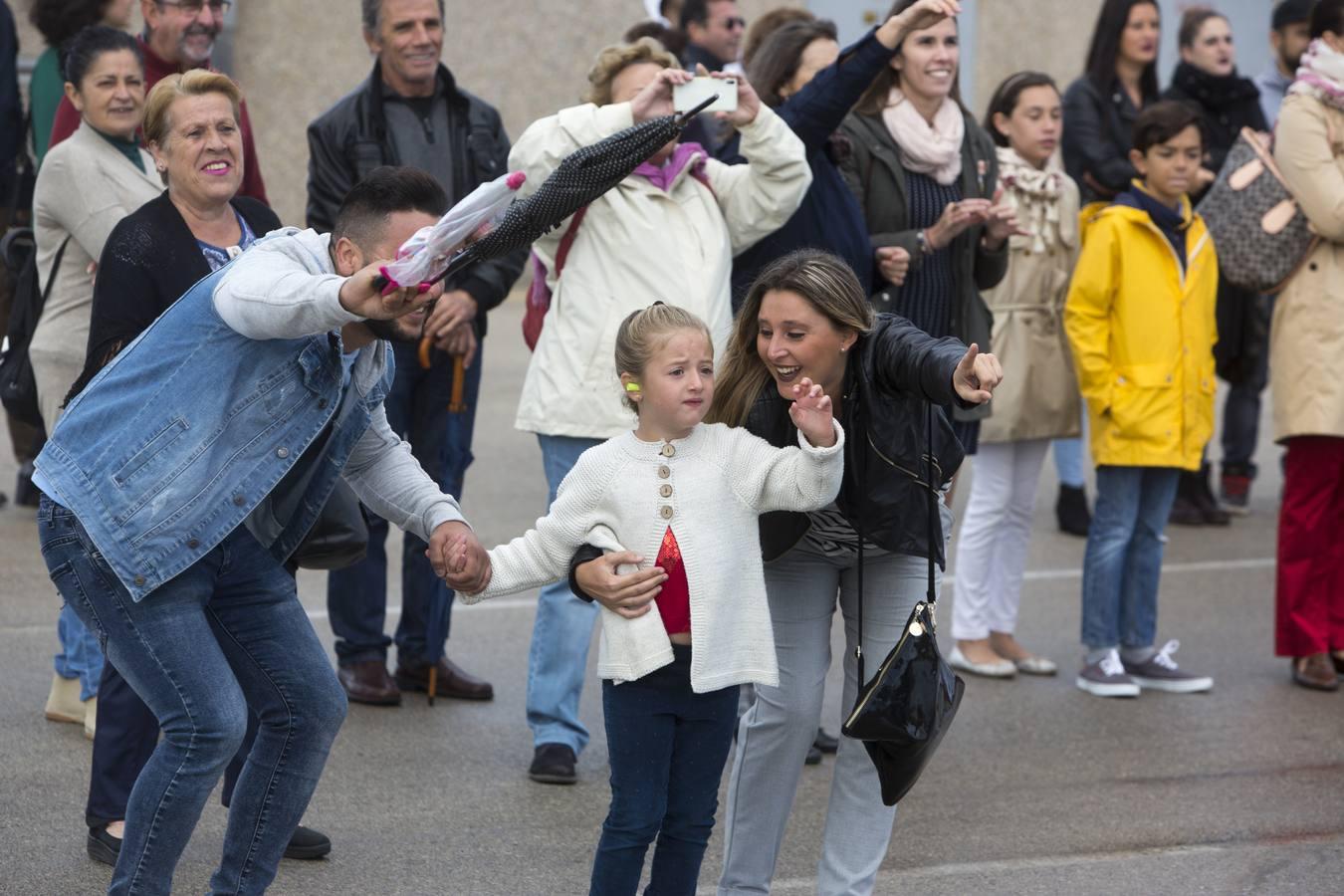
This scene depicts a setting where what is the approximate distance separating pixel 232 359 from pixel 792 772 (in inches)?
58.9

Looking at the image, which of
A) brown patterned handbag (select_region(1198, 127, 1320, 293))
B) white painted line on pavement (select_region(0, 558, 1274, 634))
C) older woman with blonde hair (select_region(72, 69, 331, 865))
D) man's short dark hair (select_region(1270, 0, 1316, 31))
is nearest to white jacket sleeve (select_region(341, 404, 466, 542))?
older woman with blonde hair (select_region(72, 69, 331, 865))

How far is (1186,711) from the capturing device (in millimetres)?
6223

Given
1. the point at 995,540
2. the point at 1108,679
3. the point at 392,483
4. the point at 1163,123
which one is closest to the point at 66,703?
the point at 392,483

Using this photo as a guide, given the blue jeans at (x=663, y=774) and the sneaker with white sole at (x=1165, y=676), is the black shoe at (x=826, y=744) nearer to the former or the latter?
the sneaker with white sole at (x=1165, y=676)

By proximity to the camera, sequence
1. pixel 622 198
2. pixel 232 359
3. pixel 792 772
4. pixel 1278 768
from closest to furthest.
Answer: pixel 232 359 < pixel 792 772 < pixel 622 198 < pixel 1278 768

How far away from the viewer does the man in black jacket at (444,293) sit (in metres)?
5.87

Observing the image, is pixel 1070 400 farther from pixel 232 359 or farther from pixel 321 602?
pixel 232 359

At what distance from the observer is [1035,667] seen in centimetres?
659

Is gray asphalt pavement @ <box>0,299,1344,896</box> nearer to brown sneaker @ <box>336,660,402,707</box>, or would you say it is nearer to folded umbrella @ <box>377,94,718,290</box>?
brown sneaker @ <box>336,660,402,707</box>

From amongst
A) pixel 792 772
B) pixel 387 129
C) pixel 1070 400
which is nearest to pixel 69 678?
pixel 387 129

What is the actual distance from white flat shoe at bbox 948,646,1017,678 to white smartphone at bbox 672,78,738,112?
7.98 ft

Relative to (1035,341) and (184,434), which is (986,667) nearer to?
(1035,341)

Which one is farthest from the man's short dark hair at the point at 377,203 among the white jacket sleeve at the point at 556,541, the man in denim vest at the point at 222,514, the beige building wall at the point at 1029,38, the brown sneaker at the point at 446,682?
the beige building wall at the point at 1029,38

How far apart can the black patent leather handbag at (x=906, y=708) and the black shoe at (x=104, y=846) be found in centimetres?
190
